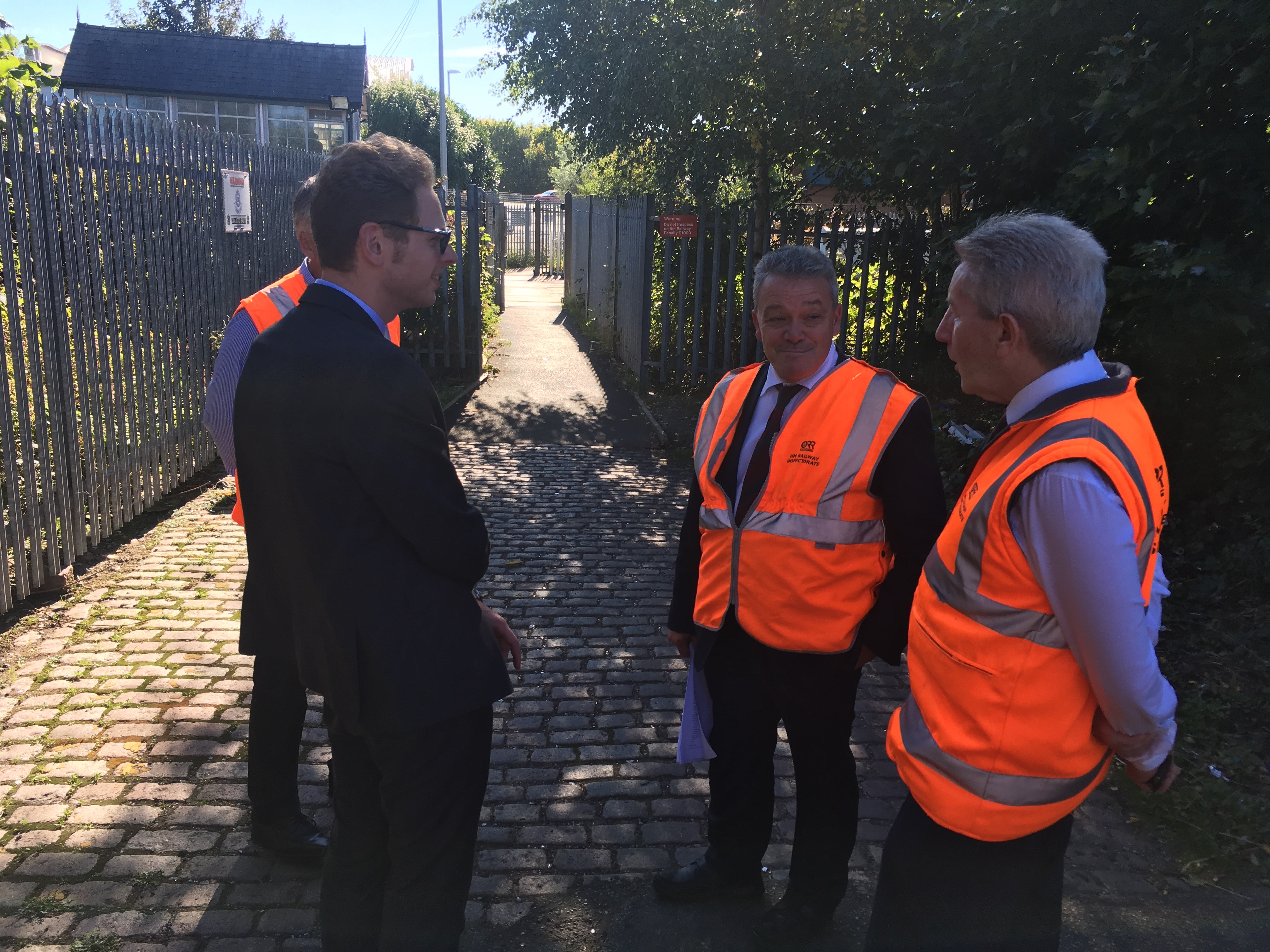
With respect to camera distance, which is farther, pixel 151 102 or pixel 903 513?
pixel 151 102

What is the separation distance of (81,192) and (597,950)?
5.30 metres

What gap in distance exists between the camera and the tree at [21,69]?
5148mm

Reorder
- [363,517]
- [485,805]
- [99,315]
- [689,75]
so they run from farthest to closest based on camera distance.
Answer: [689,75]
[99,315]
[485,805]
[363,517]

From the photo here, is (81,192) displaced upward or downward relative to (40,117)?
downward

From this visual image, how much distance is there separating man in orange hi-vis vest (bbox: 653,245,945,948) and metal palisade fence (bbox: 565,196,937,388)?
298 inches

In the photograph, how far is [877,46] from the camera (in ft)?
34.1

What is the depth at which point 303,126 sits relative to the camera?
35.7 metres

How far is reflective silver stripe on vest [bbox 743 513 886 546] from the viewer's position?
8.13 feet

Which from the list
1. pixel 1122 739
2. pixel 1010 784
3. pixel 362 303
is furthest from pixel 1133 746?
pixel 362 303

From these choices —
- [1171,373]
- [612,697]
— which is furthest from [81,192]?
[1171,373]

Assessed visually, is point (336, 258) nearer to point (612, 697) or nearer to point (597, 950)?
point (597, 950)

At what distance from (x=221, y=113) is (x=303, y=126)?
114 inches

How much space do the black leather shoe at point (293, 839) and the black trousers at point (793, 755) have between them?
1.30 m

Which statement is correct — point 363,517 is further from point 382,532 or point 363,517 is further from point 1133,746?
point 1133,746
